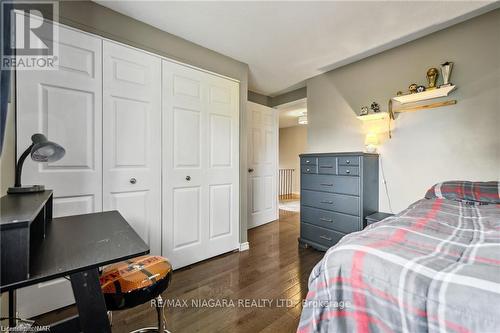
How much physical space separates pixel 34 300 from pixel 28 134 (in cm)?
117

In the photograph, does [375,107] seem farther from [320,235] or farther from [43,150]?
[43,150]

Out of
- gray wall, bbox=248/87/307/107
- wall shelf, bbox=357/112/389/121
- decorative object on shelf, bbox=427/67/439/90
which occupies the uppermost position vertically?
gray wall, bbox=248/87/307/107

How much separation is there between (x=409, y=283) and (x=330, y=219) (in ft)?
6.44

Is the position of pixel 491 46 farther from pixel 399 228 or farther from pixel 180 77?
pixel 180 77

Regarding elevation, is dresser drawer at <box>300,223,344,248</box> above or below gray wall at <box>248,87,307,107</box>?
below

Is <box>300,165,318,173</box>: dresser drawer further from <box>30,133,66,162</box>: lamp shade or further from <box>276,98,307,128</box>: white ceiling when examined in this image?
<box>30,133,66,162</box>: lamp shade

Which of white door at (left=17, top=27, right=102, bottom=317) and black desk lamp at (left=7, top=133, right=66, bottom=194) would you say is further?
white door at (left=17, top=27, right=102, bottom=317)

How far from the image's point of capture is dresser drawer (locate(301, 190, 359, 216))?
2376mm

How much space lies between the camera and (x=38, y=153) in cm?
108

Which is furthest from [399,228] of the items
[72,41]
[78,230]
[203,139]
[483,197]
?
[72,41]

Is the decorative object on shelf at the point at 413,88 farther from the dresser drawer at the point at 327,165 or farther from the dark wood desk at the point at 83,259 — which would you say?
the dark wood desk at the point at 83,259

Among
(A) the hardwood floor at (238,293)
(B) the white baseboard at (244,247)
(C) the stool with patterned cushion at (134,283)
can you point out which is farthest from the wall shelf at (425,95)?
(C) the stool with patterned cushion at (134,283)

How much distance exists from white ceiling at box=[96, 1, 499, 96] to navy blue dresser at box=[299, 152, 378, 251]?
48.1 inches

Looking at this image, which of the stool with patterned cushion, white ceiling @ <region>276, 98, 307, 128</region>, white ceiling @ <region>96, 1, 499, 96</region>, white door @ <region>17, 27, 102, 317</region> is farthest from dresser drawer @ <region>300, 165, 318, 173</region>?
white door @ <region>17, 27, 102, 317</region>
